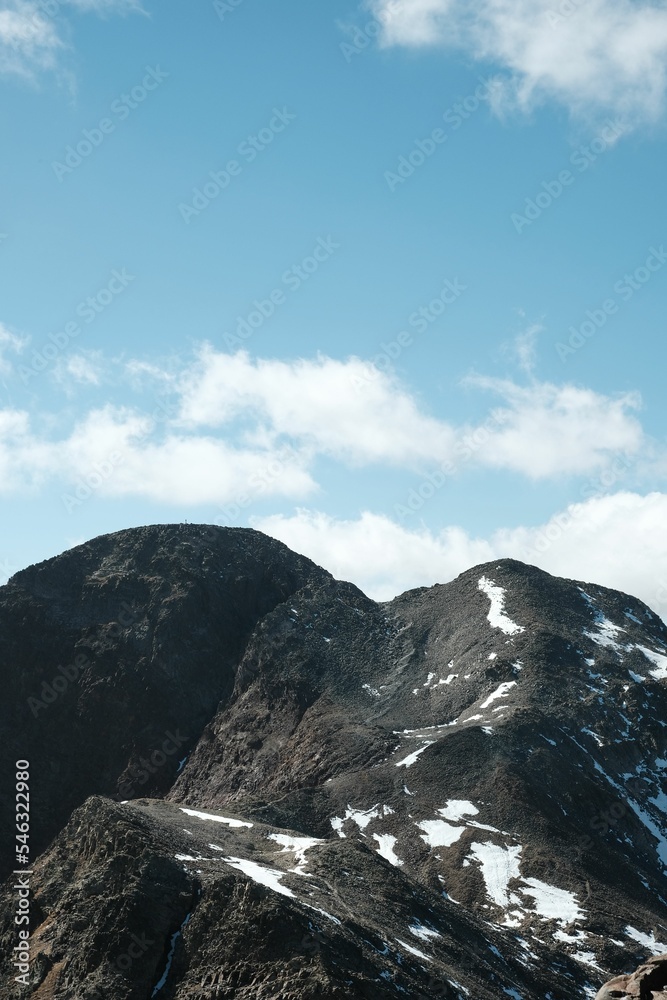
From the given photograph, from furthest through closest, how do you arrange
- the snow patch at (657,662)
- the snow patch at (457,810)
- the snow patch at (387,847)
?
the snow patch at (657,662) → the snow patch at (457,810) → the snow patch at (387,847)

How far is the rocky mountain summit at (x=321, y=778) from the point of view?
55.0 m

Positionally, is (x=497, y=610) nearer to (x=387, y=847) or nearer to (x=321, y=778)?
(x=321, y=778)

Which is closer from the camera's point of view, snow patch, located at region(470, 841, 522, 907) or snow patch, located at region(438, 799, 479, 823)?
snow patch, located at region(470, 841, 522, 907)

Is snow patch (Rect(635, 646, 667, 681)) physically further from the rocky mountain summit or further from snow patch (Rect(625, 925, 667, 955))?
snow patch (Rect(625, 925, 667, 955))

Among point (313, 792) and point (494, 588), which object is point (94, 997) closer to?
point (313, 792)

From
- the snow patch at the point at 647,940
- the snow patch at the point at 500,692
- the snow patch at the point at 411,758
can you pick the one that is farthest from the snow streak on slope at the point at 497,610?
the snow patch at the point at 647,940

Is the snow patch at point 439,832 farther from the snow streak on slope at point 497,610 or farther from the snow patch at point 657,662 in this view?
the snow patch at point 657,662

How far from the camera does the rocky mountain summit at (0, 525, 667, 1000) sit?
55.0m

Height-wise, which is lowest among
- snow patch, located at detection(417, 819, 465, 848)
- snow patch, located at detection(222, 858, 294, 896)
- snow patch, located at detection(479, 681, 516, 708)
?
snow patch, located at detection(222, 858, 294, 896)

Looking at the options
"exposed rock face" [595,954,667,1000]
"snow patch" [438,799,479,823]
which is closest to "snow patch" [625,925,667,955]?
"snow patch" [438,799,479,823]

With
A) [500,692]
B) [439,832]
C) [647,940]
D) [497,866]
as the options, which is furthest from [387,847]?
[500,692]

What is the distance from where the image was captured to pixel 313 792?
103 m

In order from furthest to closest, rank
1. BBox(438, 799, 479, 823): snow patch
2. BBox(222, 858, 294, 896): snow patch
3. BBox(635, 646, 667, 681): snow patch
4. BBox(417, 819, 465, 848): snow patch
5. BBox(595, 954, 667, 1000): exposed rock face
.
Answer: BBox(635, 646, 667, 681): snow patch, BBox(438, 799, 479, 823): snow patch, BBox(417, 819, 465, 848): snow patch, BBox(222, 858, 294, 896): snow patch, BBox(595, 954, 667, 1000): exposed rock face

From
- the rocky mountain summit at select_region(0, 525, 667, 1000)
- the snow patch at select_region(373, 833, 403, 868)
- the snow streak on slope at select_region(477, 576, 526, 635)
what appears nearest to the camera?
→ the rocky mountain summit at select_region(0, 525, 667, 1000)
